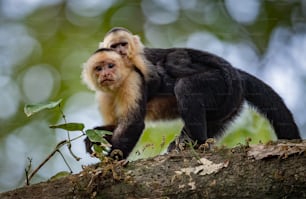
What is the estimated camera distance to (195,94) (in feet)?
7.82

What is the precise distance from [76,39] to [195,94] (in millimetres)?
1387

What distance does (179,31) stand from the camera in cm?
356

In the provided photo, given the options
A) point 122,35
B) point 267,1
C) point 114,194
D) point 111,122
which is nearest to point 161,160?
point 114,194

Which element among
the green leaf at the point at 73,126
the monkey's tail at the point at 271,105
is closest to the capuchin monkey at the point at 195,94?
A: the monkey's tail at the point at 271,105

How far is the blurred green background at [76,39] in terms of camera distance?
3.34m

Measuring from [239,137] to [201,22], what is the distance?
95 cm

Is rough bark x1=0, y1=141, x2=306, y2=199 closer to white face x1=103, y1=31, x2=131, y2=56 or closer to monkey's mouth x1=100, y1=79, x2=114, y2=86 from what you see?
monkey's mouth x1=100, y1=79, x2=114, y2=86

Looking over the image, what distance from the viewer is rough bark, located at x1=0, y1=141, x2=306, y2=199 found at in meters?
1.43

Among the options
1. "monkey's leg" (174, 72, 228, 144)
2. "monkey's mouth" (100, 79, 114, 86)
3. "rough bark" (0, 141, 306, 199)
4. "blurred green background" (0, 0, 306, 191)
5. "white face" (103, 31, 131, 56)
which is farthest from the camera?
"blurred green background" (0, 0, 306, 191)

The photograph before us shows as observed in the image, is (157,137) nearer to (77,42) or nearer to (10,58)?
(77,42)

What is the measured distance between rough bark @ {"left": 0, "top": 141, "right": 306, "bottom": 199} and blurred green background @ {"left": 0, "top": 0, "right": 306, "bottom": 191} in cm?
145

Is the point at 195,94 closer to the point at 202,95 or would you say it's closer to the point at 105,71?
the point at 202,95

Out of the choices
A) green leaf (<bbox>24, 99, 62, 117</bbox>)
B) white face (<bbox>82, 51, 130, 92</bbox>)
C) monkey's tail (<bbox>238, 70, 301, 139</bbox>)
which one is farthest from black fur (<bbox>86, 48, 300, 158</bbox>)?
green leaf (<bbox>24, 99, 62, 117</bbox>)

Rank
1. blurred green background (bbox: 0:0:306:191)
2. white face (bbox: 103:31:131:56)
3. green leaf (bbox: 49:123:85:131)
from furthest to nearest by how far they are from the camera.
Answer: blurred green background (bbox: 0:0:306:191)
white face (bbox: 103:31:131:56)
green leaf (bbox: 49:123:85:131)
